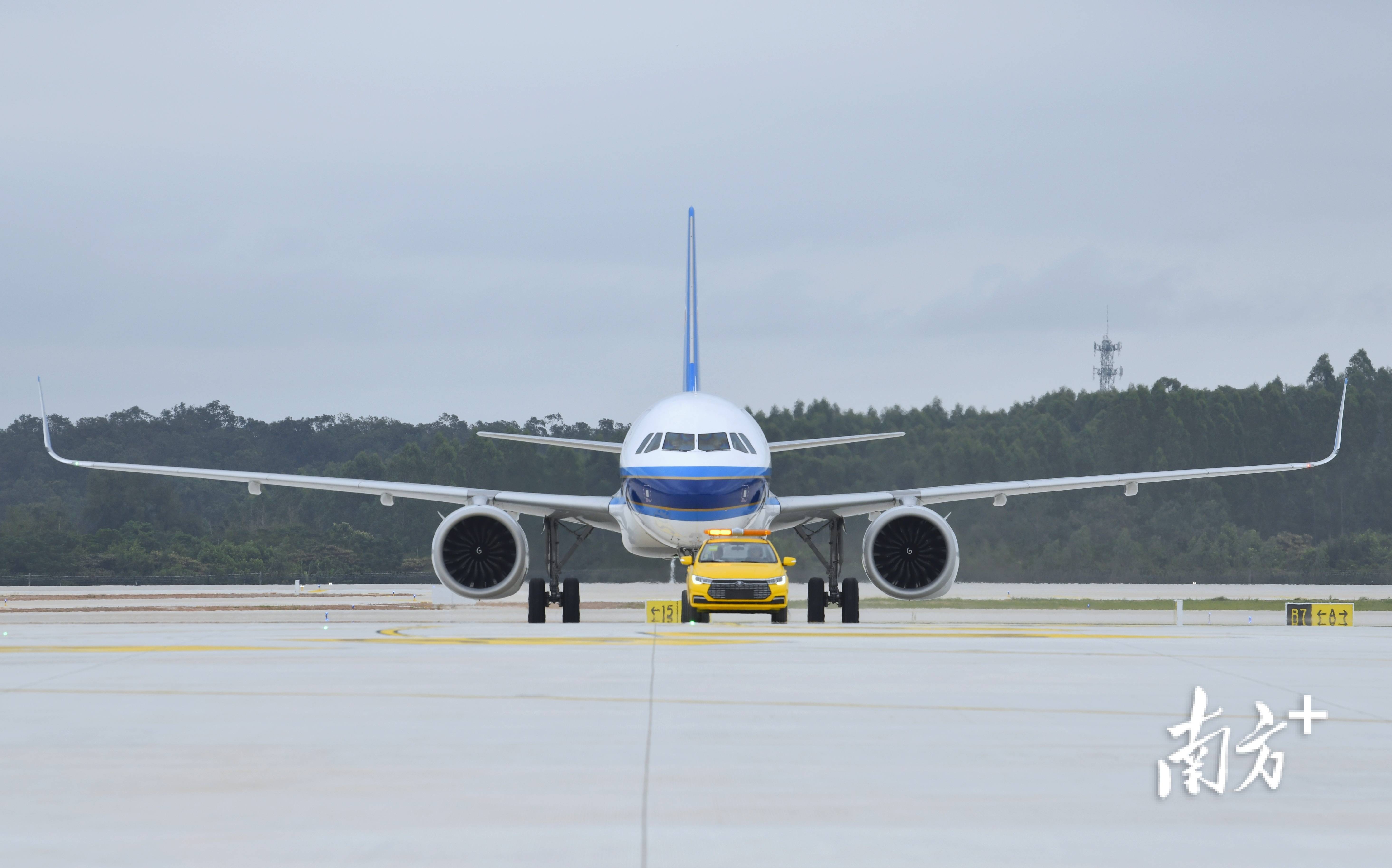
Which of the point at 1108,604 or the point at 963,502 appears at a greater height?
the point at 963,502

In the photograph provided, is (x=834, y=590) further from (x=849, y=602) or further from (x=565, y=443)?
(x=565, y=443)

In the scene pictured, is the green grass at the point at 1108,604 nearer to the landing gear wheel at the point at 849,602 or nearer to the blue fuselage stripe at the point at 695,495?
the landing gear wheel at the point at 849,602

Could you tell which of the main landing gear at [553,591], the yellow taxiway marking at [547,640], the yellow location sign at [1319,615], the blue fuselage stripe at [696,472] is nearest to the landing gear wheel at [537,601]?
the main landing gear at [553,591]

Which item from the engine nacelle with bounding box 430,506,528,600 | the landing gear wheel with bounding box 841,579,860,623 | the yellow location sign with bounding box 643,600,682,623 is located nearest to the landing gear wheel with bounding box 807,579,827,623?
the landing gear wheel with bounding box 841,579,860,623

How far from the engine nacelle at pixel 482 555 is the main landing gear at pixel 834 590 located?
222 inches

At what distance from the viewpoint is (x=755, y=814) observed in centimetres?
674

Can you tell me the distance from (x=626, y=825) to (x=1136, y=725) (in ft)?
15.4

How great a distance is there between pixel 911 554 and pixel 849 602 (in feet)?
5.06

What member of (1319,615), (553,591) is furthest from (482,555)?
(1319,615)

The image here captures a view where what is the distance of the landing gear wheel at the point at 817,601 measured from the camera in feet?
91.9

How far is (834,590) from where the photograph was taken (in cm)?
2906

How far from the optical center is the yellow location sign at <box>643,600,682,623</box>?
2827 centimetres

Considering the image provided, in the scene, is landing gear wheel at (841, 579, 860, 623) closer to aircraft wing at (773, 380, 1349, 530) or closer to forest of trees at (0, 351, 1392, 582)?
aircraft wing at (773, 380, 1349, 530)

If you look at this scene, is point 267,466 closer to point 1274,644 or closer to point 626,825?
point 1274,644
